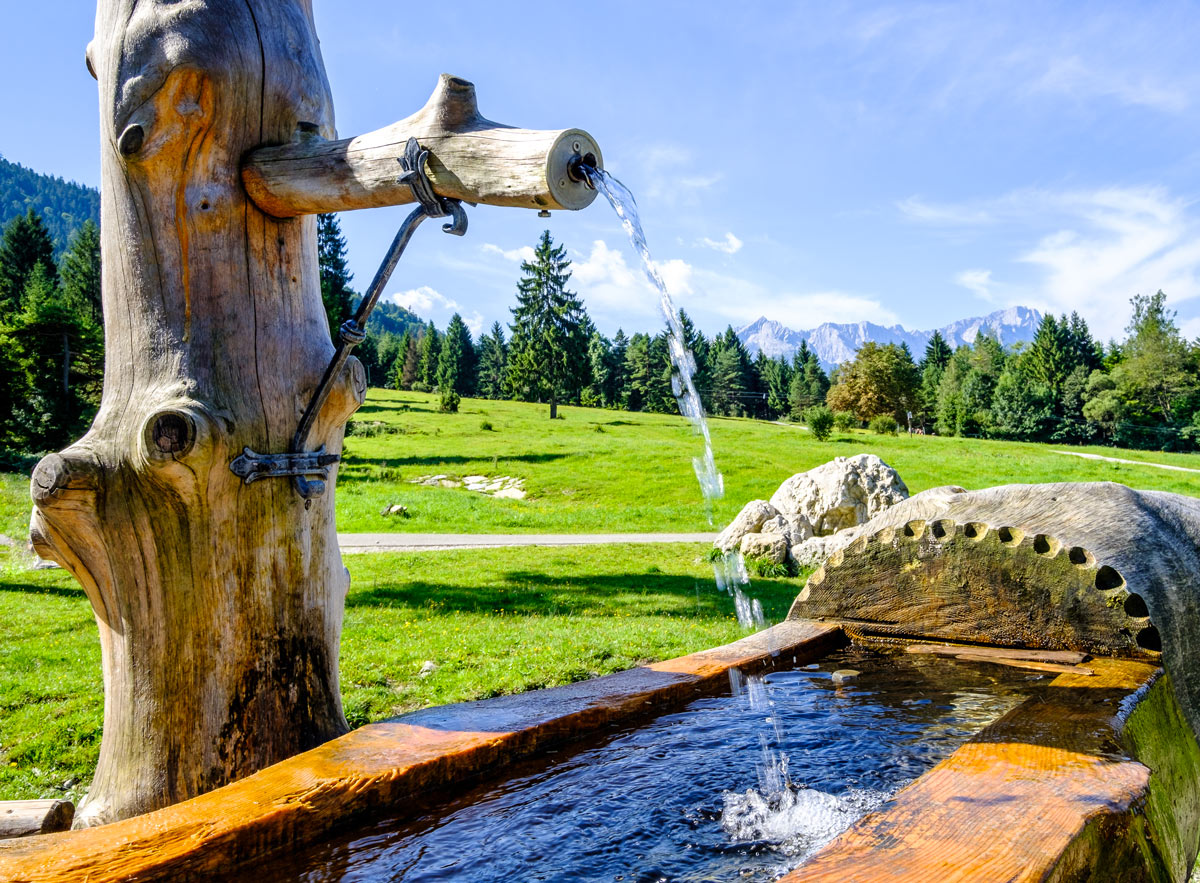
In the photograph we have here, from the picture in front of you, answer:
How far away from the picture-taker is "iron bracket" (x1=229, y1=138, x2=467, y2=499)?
244 cm

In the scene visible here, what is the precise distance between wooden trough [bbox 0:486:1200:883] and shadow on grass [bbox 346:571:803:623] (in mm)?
4619

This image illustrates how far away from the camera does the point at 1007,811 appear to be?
73.5 inches

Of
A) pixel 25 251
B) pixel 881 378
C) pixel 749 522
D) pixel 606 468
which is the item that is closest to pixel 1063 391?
pixel 881 378

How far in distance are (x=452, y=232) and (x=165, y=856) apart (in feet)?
6.00

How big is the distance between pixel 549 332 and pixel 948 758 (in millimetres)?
46864

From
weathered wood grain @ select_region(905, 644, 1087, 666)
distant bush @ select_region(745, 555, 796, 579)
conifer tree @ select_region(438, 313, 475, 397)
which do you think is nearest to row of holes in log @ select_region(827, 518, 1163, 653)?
weathered wood grain @ select_region(905, 644, 1087, 666)

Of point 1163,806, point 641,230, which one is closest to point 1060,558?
point 1163,806

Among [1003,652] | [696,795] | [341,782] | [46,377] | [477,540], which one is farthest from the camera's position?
[46,377]

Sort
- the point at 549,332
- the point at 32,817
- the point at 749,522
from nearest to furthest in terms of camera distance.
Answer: the point at 32,817 < the point at 749,522 < the point at 549,332

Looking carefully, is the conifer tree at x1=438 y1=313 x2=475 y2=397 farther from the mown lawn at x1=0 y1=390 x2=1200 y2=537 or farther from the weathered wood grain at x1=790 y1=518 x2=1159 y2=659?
the weathered wood grain at x1=790 y1=518 x2=1159 y2=659

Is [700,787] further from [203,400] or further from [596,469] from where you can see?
[596,469]

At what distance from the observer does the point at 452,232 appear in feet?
8.36

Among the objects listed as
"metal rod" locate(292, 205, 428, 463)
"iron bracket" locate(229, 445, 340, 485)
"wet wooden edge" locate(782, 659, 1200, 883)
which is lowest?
"wet wooden edge" locate(782, 659, 1200, 883)

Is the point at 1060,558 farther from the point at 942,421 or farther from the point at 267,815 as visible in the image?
the point at 942,421
